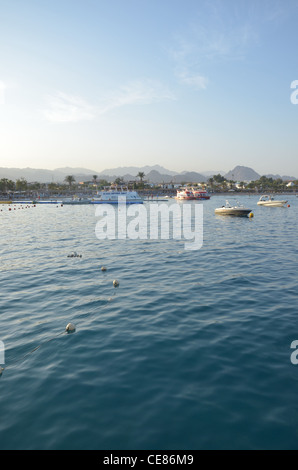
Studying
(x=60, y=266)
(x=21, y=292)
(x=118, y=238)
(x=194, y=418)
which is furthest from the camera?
(x=118, y=238)

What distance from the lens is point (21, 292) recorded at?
677 inches

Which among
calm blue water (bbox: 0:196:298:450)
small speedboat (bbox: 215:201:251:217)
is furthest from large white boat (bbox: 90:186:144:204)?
calm blue water (bbox: 0:196:298:450)

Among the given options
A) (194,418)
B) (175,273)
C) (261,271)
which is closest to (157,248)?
(175,273)

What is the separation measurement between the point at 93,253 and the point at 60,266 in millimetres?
5194

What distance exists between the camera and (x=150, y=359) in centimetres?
1005

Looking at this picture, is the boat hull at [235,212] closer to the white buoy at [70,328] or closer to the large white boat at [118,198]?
the white buoy at [70,328]

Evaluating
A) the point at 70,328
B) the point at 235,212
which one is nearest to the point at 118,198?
the point at 235,212

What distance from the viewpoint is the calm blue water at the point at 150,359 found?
6.93 meters

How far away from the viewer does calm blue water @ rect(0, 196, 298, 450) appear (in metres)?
6.93

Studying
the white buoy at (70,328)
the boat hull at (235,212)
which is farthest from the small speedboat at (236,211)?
the white buoy at (70,328)

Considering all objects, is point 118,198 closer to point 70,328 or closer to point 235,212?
point 235,212

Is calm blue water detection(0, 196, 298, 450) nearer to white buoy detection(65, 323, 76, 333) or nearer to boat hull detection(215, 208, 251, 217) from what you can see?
white buoy detection(65, 323, 76, 333)
